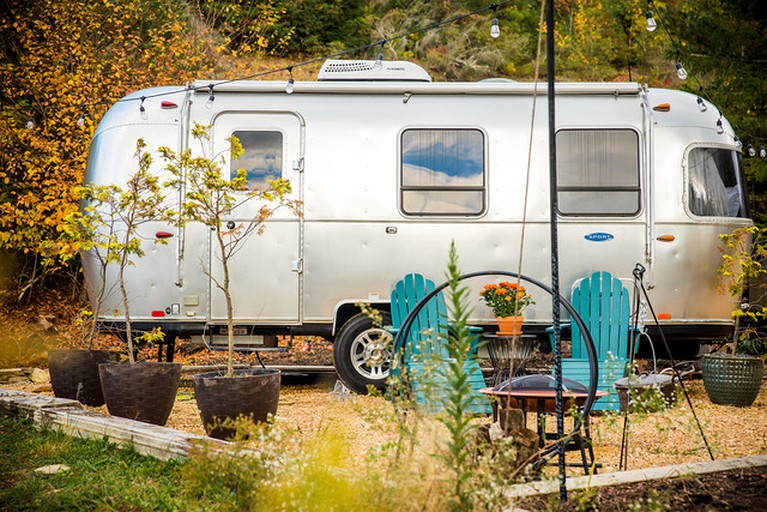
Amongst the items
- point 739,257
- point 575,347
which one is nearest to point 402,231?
point 575,347

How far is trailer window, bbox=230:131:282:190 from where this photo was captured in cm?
749

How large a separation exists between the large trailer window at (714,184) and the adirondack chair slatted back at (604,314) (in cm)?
115

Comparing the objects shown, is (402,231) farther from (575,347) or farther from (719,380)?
(719,380)

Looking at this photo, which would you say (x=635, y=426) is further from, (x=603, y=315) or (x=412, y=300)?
(x=412, y=300)

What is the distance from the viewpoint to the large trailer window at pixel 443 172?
7418 mm

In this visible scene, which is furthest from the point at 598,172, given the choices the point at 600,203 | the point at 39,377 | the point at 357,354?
the point at 39,377

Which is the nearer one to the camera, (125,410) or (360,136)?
(125,410)

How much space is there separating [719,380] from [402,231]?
2868 mm

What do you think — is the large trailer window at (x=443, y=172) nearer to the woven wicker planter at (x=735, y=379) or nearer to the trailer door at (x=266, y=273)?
the trailer door at (x=266, y=273)

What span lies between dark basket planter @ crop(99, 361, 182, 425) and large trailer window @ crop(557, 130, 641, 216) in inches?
145

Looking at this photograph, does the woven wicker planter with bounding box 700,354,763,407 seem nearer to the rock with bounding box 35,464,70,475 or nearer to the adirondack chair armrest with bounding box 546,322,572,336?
the adirondack chair armrest with bounding box 546,322,572,336

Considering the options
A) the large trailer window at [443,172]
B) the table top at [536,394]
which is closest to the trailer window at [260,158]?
the large trailer window at [443,172]

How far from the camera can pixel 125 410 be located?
219 inches

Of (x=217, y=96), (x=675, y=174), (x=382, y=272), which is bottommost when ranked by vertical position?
(x=382, y=272)
